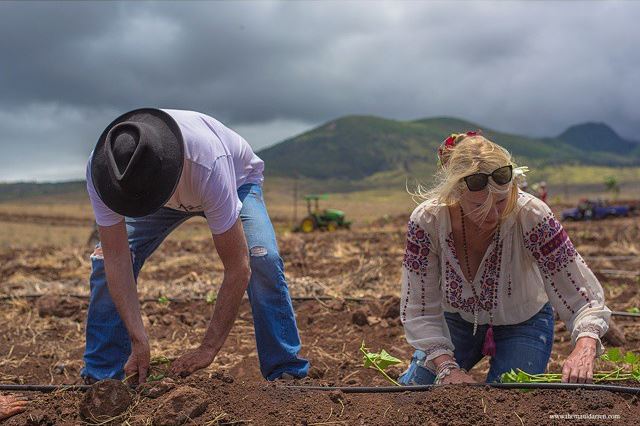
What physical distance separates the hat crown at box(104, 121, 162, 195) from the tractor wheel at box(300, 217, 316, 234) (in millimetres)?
18159

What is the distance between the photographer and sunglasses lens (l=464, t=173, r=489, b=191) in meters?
2.95

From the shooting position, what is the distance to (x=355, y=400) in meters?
3.01

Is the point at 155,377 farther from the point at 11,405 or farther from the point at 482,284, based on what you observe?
the point at 482,284

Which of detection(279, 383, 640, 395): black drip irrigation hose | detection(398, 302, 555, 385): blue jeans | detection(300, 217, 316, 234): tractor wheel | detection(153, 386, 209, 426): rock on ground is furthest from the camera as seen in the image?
detection(300, 217, 316, 234): tractor wheel

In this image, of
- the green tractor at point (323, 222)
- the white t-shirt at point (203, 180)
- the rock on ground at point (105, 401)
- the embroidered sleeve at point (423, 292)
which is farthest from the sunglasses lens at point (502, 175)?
the green tractor at point (323, 222)

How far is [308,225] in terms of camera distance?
21.1 m

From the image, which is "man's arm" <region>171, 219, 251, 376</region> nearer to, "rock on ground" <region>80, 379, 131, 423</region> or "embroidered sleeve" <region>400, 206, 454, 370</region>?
"rock on ground" <region>80, 379, 131, 423</region>

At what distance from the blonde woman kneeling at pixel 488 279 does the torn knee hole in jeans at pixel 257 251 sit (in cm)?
69

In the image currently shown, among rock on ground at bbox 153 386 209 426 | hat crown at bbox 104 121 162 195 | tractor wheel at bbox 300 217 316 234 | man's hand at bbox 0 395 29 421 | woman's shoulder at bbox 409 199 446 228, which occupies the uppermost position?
hat crown at bbox 104 121 162 195

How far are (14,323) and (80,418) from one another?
3548 millimetres

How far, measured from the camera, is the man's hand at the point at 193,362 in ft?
10.6

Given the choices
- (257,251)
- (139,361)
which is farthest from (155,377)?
(257,251)

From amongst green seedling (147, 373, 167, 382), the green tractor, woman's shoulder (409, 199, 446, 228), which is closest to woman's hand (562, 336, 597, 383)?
woman's shoulder (409, 199, 446, 228)

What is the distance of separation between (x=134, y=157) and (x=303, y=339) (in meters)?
3.23
